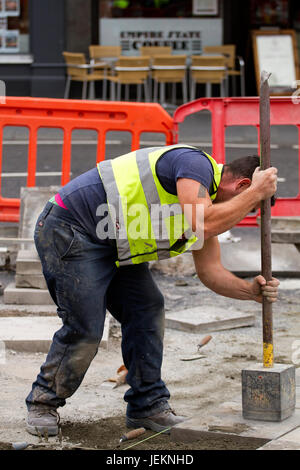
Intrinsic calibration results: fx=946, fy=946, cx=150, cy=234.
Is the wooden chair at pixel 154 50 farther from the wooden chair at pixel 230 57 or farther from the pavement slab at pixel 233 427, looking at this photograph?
the pavement slab at pixel 233 427

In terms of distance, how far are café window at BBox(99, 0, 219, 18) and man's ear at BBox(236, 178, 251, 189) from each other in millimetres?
14999

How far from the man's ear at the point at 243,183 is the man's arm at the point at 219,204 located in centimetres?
9

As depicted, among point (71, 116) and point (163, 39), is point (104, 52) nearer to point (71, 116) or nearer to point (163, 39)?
point (163, 39)

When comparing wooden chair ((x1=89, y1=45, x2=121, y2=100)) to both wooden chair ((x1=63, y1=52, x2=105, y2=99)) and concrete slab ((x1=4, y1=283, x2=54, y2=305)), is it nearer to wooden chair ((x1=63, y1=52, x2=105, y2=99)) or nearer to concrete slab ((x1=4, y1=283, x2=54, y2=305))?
wooden chair ((x1=63, y1=52, x2=105, y2=99))

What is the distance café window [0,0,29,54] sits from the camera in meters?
18.1

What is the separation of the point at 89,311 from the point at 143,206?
0.56 m

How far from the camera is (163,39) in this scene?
18.7 meters

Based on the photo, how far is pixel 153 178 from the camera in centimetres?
428

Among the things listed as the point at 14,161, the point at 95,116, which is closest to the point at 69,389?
the point at 95,116

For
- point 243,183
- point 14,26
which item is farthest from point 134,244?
point 14,26

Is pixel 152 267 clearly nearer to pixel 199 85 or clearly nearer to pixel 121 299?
pixel 121 299

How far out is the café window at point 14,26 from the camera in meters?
18.1

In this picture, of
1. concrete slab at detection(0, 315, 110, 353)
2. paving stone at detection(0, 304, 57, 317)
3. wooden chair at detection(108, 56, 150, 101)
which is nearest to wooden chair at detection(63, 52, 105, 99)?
wooden chair at detection(108, 56, 150, 101)

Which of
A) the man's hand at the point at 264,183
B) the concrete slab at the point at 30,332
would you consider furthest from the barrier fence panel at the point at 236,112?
the man's hand at the point at 264,183
